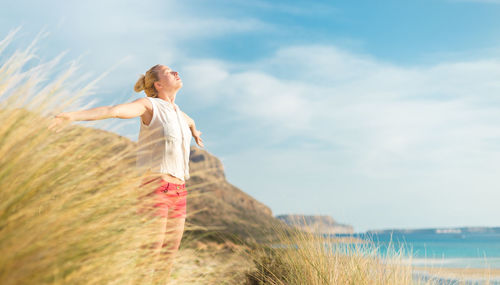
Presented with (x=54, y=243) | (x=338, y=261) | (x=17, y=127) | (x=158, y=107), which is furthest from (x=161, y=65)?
(x=338, y=261)

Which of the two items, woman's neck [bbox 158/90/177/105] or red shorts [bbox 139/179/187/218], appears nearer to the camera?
red shorts [bbox 139/179/187/218]

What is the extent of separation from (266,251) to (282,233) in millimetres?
865

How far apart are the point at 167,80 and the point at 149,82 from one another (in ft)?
0.57

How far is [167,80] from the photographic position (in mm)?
3432

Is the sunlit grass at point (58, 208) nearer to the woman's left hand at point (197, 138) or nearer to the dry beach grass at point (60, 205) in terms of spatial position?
the dry beach grass at point (60, 205)

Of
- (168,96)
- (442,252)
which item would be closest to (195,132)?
(168,96)

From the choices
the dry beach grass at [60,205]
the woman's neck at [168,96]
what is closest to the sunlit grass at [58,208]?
the dry beach grass at [60,205]

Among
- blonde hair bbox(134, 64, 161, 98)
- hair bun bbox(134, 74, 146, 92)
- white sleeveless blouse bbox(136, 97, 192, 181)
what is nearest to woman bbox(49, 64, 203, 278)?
white sleeveless blouse bbox(136, 97, 192, 181)

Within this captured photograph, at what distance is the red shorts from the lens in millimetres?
2820

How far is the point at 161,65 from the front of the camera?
351 cm

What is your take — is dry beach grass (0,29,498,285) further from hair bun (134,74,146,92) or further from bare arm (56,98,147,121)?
hair bun (134,74,146,92)

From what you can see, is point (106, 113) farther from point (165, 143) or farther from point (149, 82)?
point (149, 82)

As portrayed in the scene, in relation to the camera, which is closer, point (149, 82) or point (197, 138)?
point (149, 82)

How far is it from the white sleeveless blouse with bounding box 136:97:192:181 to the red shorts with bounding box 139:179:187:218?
85 millimetres
